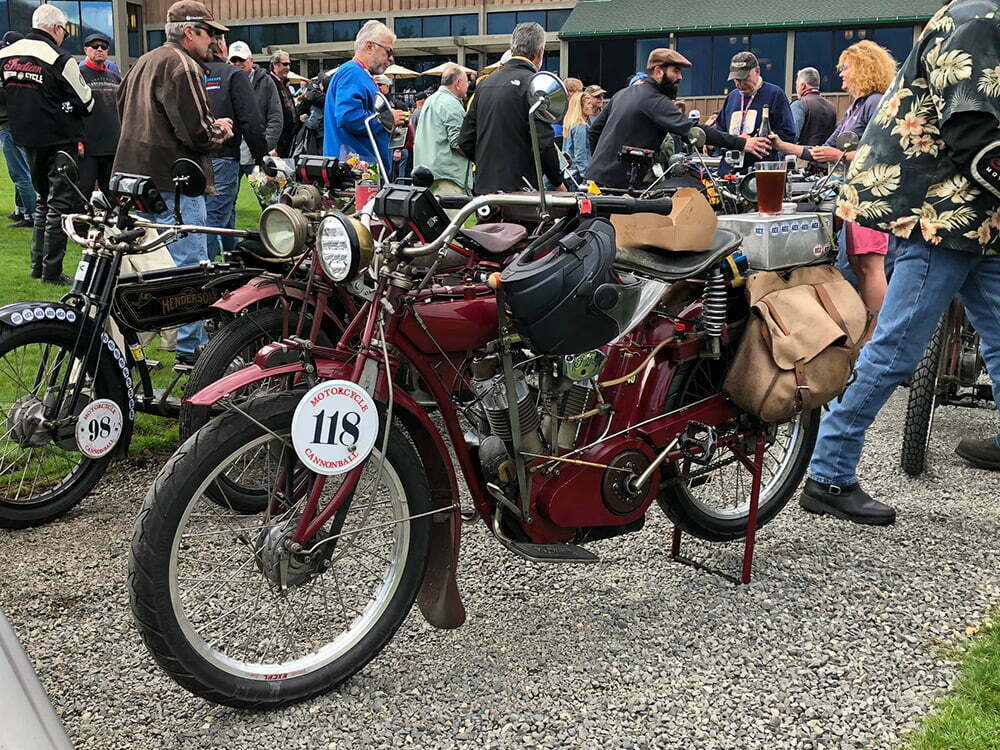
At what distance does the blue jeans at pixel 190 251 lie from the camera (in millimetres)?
5672

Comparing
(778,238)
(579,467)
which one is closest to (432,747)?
(579,467)

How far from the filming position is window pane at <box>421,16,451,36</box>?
1310 inches

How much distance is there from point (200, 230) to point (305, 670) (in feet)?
6.42

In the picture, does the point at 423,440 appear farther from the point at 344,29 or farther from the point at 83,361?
the point at 344,29

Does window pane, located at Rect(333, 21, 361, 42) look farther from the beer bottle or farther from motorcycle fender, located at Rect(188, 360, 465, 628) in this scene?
motorcycle fender, located at Rect(188, 360, 465, 628)

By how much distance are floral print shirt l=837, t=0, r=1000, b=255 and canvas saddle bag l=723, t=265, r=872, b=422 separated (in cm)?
65

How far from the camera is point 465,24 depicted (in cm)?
3300

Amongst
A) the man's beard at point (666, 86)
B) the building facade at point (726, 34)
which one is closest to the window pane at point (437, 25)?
the building facade at point (726, 34)

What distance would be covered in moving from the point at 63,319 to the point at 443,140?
15.2 feet

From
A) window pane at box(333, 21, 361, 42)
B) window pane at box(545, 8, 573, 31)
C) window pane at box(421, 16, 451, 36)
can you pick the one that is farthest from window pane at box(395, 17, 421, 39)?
window pane at box(545, 8, 573, 31)

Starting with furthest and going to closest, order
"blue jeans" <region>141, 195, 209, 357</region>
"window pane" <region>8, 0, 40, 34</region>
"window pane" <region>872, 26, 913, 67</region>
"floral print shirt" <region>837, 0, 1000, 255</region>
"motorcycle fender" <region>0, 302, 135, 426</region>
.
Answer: "window pane" <region>8, 0, 40, 34</region>
"window pane" <region>872, 26, 913, 67</region>
"blue jeans" <region>141, 195, 209, 357</region>
"motorcycle fender" <region>0, 302, 135, 426</region>
"floral print shirt" <region>837, 0, 1000, 255</region>

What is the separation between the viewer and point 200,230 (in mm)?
4078

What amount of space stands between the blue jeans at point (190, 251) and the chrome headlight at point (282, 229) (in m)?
2.19

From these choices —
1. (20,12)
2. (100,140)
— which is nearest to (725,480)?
(100,140)
